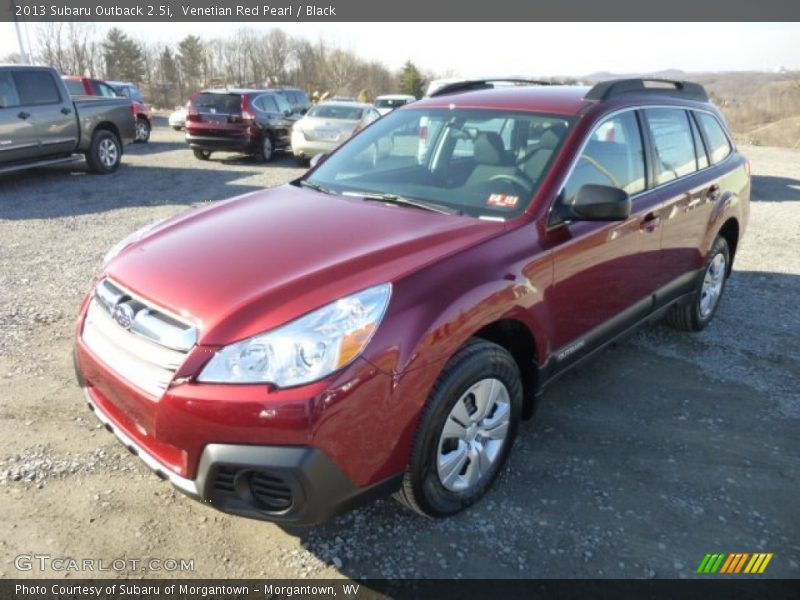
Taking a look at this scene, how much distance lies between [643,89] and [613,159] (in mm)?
769

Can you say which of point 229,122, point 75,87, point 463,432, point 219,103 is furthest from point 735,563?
point 75,87

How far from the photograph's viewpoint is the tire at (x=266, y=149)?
561 inches

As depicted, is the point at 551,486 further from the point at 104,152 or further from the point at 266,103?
the point at 266,103

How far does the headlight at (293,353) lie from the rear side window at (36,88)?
10256 millimetres

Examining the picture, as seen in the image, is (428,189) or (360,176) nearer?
(428,189)

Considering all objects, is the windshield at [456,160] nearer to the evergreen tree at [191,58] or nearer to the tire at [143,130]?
the tire at [143,130]

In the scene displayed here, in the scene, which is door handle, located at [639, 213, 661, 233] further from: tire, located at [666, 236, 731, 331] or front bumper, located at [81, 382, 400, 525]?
front bumper, located at [81, 382, 400, 525]

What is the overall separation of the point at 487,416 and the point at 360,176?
63.1 inches

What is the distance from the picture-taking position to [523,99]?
3.58 metres

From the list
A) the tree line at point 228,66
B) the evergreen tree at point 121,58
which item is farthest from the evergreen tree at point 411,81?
the evergreen tree at point 121,58

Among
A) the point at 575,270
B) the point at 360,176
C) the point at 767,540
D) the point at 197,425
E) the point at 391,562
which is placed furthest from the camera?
the point at 360,176

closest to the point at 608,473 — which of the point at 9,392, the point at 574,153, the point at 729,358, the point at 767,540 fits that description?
the point at 767,540

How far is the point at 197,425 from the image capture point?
85.3 inches

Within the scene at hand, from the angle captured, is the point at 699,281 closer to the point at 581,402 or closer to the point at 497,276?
the point at 581,402
